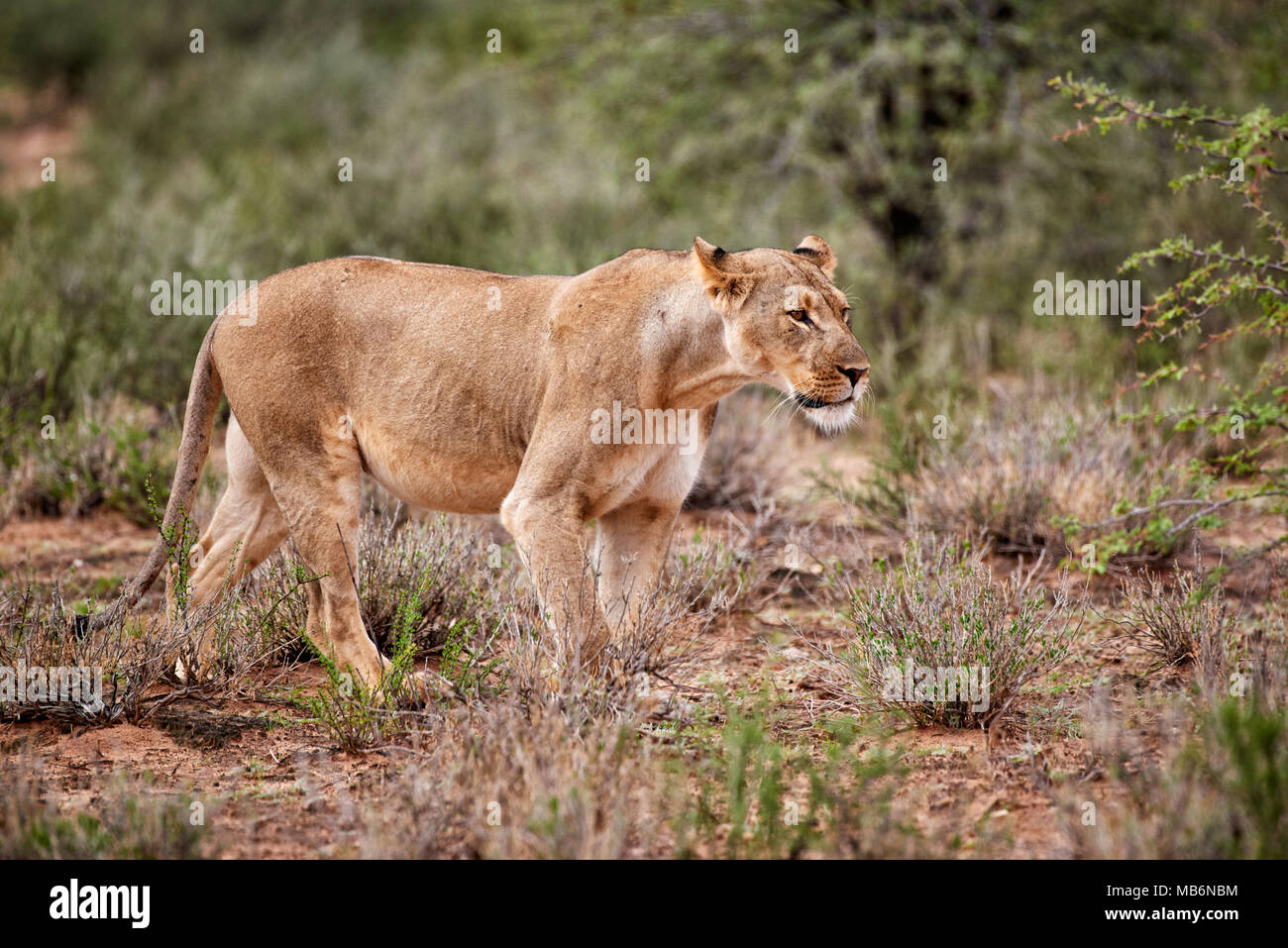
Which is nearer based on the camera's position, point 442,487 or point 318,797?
point 318,797

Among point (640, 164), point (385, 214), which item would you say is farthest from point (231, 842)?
point (385, 214)

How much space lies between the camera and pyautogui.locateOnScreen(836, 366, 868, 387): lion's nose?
442 cm

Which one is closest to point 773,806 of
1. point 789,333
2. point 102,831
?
point 789,333

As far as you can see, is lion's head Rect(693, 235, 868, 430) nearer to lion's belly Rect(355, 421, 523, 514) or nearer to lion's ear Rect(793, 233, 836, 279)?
lion's ear Rect(793, 233, 836, 279)

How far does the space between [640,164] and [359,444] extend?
5.97m

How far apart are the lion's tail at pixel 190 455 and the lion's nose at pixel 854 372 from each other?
93.8 inches

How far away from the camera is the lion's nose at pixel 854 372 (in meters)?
4.42

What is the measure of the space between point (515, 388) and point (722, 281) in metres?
0.86

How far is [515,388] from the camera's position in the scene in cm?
470

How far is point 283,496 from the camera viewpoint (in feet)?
15.9

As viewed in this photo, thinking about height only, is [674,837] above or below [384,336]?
below

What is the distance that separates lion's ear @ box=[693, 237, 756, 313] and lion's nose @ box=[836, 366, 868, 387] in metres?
0.41

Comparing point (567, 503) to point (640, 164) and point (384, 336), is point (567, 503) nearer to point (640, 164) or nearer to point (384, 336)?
point (384, 336)

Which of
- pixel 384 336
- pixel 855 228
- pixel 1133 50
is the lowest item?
pixel 384 336
